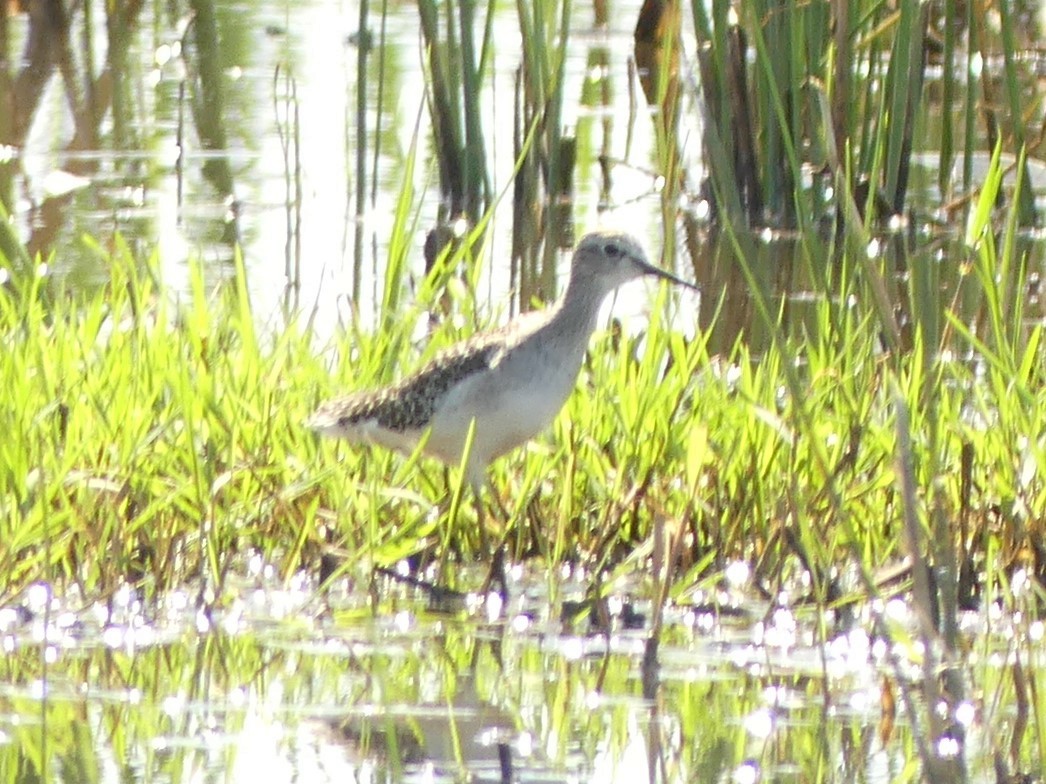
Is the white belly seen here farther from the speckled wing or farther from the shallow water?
the shallow water

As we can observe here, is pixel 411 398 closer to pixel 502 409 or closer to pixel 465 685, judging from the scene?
pixel 502 409

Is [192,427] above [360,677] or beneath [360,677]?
above

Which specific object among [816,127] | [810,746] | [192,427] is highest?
[816,127]

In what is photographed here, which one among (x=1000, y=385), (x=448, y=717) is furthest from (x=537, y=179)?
(x=448, y=717)

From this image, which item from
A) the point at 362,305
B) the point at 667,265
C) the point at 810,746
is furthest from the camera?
the point at 362,305

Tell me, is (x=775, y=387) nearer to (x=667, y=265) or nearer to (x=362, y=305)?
(x=667, y=265)

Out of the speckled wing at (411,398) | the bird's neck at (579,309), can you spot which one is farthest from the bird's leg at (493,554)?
the bird's neck at (579,309)

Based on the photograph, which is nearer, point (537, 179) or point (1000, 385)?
point (1000, 385)

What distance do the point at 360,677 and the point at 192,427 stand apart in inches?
32.3

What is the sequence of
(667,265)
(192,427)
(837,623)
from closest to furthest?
(837,623) < (192,427) < (667,265)

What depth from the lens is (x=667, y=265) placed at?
6258mm

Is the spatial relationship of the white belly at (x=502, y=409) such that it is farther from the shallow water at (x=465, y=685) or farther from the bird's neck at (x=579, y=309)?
the shallow water at (x=465, y=685)

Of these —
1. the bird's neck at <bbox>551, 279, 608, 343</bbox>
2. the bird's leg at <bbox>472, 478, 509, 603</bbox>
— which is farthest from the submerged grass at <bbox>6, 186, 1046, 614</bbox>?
the bird's neck at <bbox>551, 279, 608, 343</bbox>

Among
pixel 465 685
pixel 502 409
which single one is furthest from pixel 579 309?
pixel 465 685
